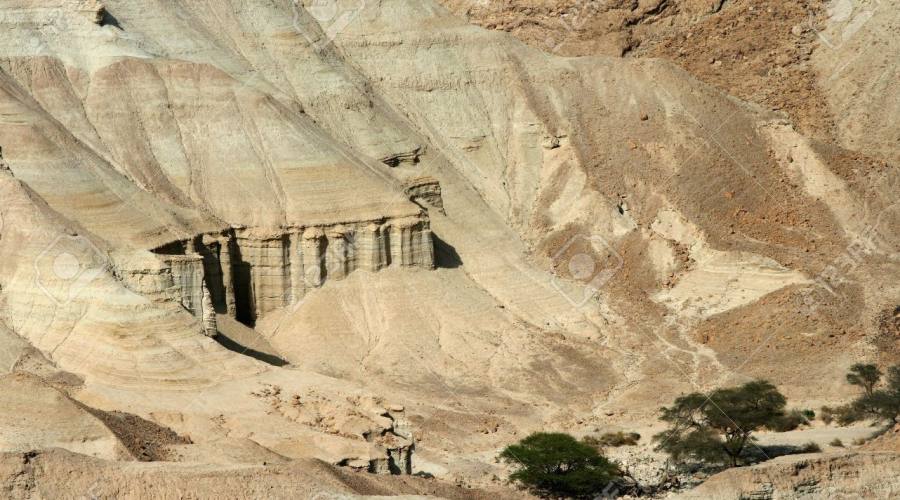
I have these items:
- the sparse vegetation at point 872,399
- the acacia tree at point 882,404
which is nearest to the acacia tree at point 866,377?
the sparse vegetation at point 872,399

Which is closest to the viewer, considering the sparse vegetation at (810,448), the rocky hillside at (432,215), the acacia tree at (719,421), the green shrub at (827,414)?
the acacia tree at (719,421)

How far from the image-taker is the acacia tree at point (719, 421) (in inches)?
2338

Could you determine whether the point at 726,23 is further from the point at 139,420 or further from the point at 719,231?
the point at 139,420

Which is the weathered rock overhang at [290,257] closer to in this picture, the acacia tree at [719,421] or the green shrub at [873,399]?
the acacia tree at [719,421]

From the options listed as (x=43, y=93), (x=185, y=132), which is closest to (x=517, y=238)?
(x=185, y=132)

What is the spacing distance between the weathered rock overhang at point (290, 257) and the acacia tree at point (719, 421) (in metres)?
13.5

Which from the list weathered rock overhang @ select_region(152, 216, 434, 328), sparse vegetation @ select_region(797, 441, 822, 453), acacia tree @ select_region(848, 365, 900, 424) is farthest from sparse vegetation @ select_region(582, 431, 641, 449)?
weathered rock overhang @ select_region(152, 216, 434, 328)

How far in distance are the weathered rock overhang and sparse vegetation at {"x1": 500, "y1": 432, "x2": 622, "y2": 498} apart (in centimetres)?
1567

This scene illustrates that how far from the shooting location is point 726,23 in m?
91.9

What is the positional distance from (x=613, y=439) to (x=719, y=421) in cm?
361

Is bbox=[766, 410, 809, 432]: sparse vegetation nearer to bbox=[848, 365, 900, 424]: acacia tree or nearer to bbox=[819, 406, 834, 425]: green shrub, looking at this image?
bbox=[819, 406, 834, 425]: green shrub

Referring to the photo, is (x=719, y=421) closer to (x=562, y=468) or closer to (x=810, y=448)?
(x=810, y=448)

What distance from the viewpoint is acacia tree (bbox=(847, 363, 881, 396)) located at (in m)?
66.1

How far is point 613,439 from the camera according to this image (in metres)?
63.3
